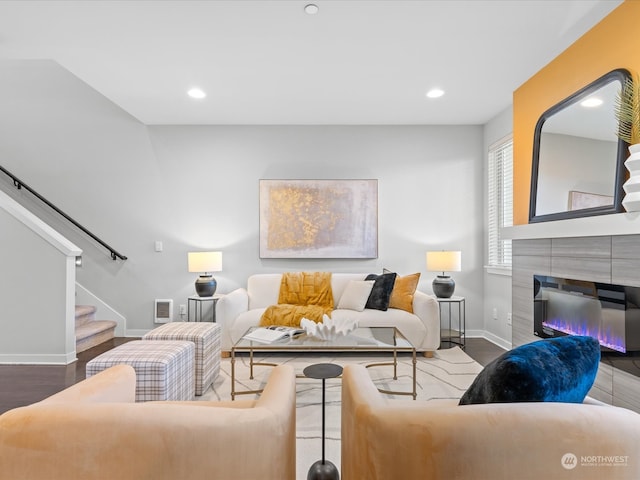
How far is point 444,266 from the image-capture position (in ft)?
13.1

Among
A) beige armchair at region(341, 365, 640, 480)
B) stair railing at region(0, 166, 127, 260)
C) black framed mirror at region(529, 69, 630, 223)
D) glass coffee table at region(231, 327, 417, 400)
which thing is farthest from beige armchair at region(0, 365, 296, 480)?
stair railing at region(0, 166, 127, 260)

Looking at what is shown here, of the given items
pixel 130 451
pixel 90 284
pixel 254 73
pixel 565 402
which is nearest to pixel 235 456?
pixel 130 451

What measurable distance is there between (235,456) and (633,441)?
1.02m

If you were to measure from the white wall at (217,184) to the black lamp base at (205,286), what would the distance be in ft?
1.13

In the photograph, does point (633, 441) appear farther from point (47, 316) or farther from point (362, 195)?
point (47, 316)

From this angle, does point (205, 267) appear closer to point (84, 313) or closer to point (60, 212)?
point (84, 313)

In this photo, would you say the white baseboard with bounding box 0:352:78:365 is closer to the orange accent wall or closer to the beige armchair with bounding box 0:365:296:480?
the beige armchair with bounding box 0:365:296:480

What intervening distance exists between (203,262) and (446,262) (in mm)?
2733

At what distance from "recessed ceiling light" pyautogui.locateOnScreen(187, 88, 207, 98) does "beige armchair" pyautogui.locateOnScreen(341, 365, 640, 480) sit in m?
3.49

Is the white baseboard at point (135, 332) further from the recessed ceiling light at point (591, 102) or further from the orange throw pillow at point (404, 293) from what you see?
the recessed ceiling light at point (591, 102)

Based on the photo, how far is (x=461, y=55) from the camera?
2.83 metres

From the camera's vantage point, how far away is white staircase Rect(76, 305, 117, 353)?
385cm

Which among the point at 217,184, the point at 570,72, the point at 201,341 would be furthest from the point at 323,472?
the point at 217,184

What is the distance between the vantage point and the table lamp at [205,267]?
4.10 m
